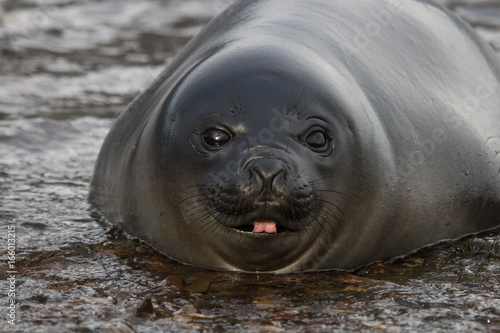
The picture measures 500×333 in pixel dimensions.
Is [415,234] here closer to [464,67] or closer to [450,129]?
[450,129]

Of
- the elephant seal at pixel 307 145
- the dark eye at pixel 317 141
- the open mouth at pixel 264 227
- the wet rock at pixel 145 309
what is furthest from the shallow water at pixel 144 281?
the dark eye at pixel 317 141

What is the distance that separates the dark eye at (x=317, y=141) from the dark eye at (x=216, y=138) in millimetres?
391

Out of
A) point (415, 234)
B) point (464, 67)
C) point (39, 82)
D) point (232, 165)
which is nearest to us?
point (232, 165)

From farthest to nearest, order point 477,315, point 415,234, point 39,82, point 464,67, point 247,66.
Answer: point 39,82, point 464,67, point 415,234, point 247,66, point 477,315

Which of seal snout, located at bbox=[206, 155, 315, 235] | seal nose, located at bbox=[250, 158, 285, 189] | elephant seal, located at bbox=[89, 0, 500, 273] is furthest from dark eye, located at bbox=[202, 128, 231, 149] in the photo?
seal nose, located at bbox=[250, 158, 285, 189]

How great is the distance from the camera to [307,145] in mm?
4637

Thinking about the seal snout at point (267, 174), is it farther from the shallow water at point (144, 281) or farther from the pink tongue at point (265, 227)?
the shallow water at point (144, 281)

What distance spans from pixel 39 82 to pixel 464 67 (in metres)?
4.75

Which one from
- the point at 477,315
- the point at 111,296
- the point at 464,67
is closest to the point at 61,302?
the point at 111,296

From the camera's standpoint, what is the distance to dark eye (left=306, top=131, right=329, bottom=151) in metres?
4.65

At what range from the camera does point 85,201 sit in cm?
605

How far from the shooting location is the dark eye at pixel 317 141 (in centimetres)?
465

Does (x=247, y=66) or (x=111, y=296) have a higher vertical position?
(x=247, y=66)

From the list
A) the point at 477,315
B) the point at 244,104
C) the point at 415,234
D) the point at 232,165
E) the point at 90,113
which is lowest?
the point at 477,315
